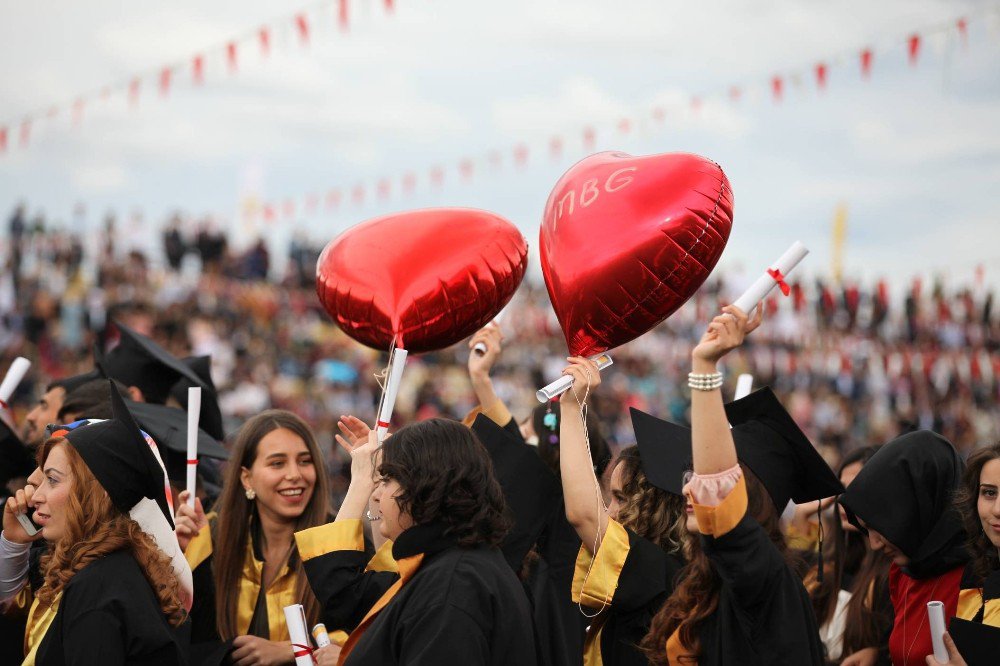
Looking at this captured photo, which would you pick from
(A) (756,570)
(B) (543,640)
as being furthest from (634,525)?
(A) (756,570)

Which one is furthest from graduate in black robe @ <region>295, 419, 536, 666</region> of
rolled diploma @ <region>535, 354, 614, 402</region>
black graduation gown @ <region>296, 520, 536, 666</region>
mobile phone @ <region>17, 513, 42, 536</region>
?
mobile phone @ <region>17, 513, 42, 536</region>

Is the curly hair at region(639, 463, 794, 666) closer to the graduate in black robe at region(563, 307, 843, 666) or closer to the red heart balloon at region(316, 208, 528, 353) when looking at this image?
the graduate in black robe at region(563, 307, 843, 666)

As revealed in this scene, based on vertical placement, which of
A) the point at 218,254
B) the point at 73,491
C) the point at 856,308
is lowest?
the point at 856,308

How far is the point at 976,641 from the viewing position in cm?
352

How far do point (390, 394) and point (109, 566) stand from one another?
1134 millimetres

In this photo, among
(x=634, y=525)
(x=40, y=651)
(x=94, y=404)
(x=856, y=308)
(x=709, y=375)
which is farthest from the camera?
(x=856, y=308)

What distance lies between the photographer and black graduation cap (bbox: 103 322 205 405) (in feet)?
19.4

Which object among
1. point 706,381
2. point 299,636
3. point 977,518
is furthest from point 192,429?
point 977,518

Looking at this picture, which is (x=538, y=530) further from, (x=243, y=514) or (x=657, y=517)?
(x=243, y=514)

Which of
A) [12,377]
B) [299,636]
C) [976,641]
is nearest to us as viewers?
[976,641]

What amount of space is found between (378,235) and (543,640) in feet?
5.75

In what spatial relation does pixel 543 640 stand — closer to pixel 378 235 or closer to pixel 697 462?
pixel 697 462

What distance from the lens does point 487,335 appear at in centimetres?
503

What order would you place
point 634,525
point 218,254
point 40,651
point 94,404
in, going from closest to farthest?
point 40,651, point 634,525, point 94,404, point 218,254
